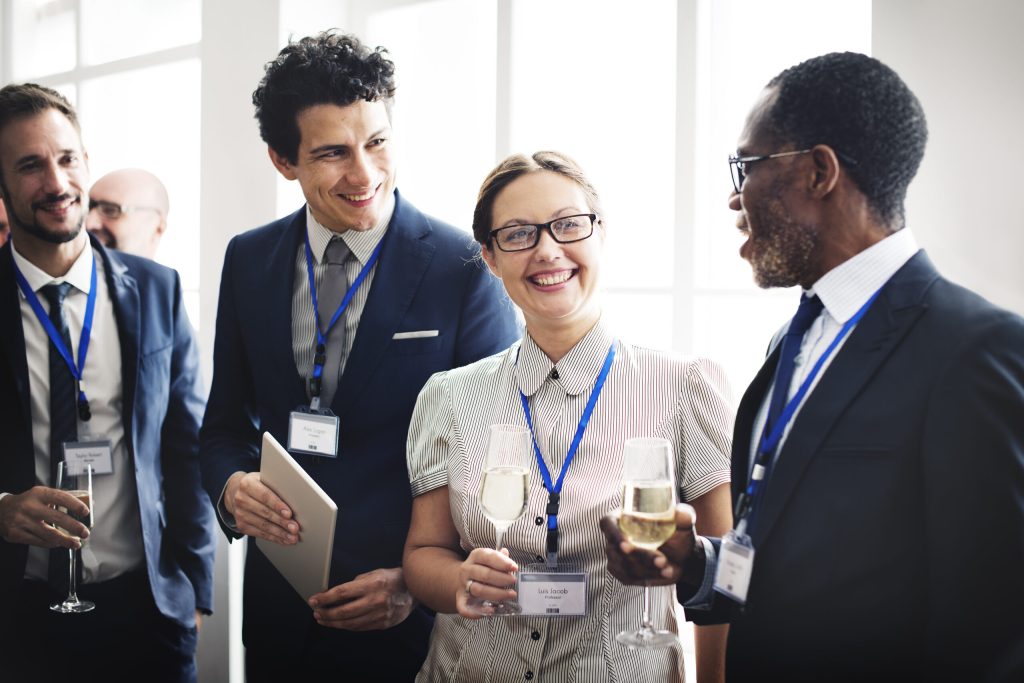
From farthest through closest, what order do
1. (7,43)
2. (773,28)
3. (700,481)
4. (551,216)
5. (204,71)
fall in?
(7,43)
(204,71)
(773,28)
(551,216)
(700,481)

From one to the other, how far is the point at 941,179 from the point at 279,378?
2.16 m

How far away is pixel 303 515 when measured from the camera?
1991 millimetres

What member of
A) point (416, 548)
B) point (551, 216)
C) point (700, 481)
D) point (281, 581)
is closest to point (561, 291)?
point (551, 216)

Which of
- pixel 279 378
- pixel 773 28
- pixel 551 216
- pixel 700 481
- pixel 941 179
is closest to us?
pixel 700 481

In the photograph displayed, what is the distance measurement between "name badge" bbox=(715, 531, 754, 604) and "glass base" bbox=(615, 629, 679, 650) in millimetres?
173

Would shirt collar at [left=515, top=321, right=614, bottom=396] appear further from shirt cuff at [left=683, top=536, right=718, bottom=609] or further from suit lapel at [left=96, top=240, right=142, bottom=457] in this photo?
suit lapel at [left=96, top=240, right=142, bottom=457]

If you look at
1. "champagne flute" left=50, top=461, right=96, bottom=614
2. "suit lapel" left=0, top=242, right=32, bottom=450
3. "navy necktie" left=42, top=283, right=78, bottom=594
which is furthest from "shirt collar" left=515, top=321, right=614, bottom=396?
"suit lapel" left=0, top=242, right=32, bottom=450

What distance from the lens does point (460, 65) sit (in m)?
4.37

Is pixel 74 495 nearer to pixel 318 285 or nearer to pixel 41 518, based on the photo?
pixel 41 518

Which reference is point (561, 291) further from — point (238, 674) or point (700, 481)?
point (238, 674)

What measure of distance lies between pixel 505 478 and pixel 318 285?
97cm

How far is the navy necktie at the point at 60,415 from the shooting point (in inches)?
102

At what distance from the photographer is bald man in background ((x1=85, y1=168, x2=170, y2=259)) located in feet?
14.0

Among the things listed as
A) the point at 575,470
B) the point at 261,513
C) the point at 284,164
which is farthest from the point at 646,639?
the point at 284,164
